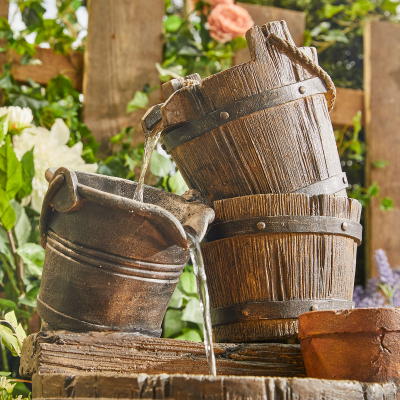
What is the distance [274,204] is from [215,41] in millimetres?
1324

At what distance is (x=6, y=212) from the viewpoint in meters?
1.57

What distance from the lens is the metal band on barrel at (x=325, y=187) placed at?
1.22 metres

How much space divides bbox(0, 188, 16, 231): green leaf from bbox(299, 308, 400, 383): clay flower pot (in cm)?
106

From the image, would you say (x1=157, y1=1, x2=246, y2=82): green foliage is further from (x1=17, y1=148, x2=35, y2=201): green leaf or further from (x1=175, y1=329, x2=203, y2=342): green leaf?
(x1=175, y1=329, x2=203, y2=342): green leaf

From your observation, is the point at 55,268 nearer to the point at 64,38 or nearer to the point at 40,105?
the point at 40,105

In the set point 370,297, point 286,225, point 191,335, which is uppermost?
point 286,225

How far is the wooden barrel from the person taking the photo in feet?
3.81

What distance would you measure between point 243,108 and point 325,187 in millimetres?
293

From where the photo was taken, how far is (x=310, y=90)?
4.05 ft

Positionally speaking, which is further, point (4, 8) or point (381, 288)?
point (381, 288)

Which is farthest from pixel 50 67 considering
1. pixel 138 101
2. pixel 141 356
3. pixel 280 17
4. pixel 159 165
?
pixel 141 356

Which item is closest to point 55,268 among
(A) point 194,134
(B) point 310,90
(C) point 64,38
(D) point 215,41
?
(A) point 194,134

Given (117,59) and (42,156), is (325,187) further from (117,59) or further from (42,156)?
(117,59)

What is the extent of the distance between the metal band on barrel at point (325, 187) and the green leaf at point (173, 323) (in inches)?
32.4
